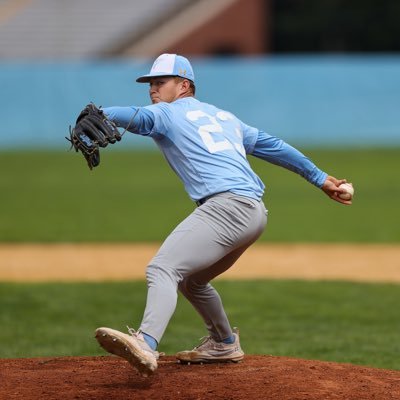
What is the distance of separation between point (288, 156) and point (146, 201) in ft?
48.1

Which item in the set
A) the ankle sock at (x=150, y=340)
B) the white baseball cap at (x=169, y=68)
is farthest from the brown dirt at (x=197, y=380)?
the white baseball cap at (x=169, y=68)

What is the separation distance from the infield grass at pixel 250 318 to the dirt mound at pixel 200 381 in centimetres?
140

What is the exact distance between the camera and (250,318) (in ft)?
33.2

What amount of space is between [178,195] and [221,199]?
640 inches

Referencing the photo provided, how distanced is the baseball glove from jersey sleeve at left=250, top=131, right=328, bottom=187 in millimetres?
1194

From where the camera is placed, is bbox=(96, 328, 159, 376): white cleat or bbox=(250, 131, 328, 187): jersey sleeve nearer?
bbox=(96, 328, 159, 376): white cleat

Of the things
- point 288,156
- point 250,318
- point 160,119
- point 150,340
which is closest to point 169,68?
point 160,119

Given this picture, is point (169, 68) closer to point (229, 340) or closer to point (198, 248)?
point (198, 248)

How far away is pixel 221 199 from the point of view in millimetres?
6043

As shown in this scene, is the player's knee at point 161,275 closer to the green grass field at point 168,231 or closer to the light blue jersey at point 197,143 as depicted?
the light blue jersey at point 197,143

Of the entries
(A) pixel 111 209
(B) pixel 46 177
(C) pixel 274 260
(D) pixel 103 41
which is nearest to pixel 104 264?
(C) pixel 274 260

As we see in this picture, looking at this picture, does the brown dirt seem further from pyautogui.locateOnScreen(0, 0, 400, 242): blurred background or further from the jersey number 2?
pyautogui.locateOnScreen(0, 0, 400, 242): blurred background

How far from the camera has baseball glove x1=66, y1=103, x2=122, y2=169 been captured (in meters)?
5.73

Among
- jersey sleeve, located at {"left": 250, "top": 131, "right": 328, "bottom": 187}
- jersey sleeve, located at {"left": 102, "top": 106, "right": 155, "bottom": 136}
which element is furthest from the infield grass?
jersey sleeve, located at {"left": 102, "top": 106, "right": 155, "bottom": 136}
